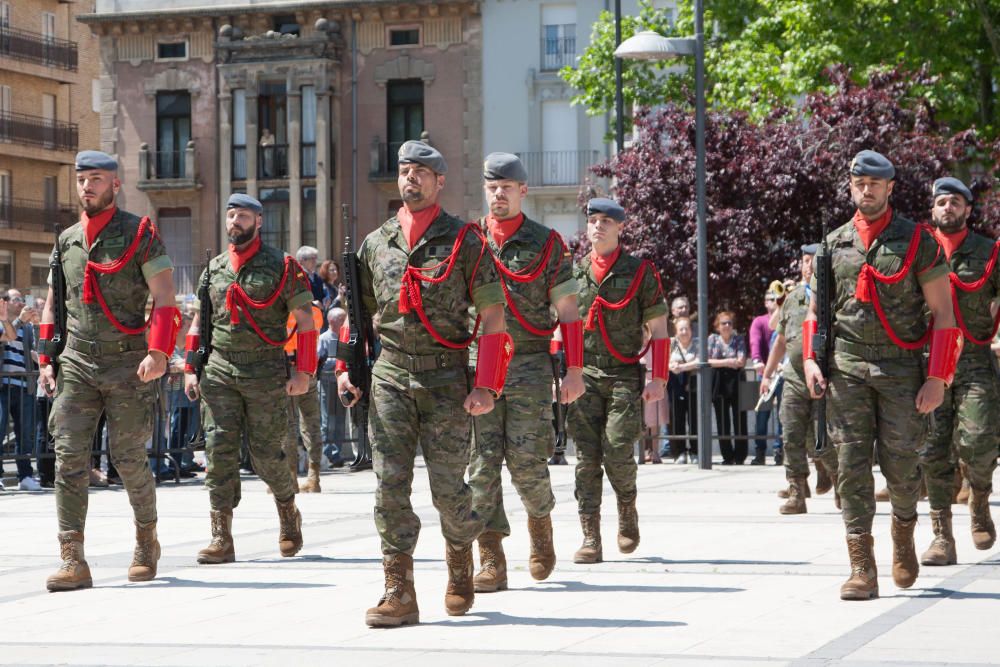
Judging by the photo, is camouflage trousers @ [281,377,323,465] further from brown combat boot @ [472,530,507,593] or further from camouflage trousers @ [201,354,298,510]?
brown combat boot @ [472,530,507,593]

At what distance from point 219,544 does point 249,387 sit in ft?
3.26

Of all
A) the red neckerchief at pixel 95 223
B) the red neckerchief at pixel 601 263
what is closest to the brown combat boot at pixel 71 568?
the red neckerchief at pixel 95 223

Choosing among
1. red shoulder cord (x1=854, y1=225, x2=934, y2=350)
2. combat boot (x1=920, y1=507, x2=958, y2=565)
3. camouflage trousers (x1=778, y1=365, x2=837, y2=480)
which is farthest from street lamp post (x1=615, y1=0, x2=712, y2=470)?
red shoulder cord (x1=854, y1=225, x2=934, y2=350)

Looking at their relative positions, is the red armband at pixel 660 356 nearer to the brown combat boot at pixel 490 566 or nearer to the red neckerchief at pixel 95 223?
the brown combat boot at pixel 490 566

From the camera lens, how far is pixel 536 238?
10.3m

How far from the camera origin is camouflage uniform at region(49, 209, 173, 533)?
1038 centimetres

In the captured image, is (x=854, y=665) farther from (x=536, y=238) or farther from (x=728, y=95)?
(x=728, y=95)

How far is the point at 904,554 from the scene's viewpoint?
31.4 feet

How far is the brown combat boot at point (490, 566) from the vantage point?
32.2 ft

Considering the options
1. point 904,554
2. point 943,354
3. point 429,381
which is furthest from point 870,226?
point 429,381

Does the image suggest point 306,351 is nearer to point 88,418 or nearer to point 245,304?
point 245,304

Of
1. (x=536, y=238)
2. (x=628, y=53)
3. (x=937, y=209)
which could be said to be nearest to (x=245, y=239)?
(x=536, y=238)

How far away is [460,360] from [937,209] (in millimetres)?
4186

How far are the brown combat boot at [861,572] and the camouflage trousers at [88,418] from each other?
401 cm
